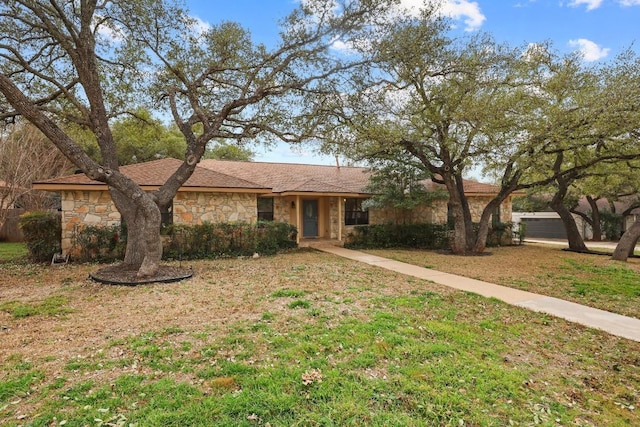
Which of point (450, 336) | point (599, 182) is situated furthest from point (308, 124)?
point (599, 182)

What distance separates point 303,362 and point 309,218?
1358 cm

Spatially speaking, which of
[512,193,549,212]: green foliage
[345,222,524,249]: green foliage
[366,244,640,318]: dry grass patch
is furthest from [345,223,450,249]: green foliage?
[512,193,549,212]: green foliage

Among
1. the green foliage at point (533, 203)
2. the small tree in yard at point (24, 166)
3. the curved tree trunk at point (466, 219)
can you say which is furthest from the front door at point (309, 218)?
the green foliage at point (533, 203)

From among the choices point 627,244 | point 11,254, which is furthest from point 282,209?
point 627,244

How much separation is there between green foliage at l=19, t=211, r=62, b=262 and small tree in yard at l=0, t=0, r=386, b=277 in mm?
2751

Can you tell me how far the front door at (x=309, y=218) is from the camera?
1675 centimetres

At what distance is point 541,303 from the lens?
19.5 feet

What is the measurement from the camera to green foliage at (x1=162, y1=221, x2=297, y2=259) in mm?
10891

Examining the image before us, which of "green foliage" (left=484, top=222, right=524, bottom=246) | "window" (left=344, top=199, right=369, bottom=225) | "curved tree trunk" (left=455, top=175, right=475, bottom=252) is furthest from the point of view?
"window" (left=344, top=199, right=369, bottom=225)

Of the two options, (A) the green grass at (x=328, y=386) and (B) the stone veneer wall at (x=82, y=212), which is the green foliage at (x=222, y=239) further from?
(A) the green grass at (x=328, y=386)

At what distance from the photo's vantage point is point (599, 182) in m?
Answer: 17.5

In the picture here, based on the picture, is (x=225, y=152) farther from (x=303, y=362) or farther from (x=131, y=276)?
(x=303, y=362)

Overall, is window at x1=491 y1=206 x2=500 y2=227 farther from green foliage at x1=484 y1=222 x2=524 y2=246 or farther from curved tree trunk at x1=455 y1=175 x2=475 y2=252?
curved tree trunk at x1=455 y1=175 x2=475 y2=252

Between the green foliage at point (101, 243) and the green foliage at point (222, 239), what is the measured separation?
1194 mm
